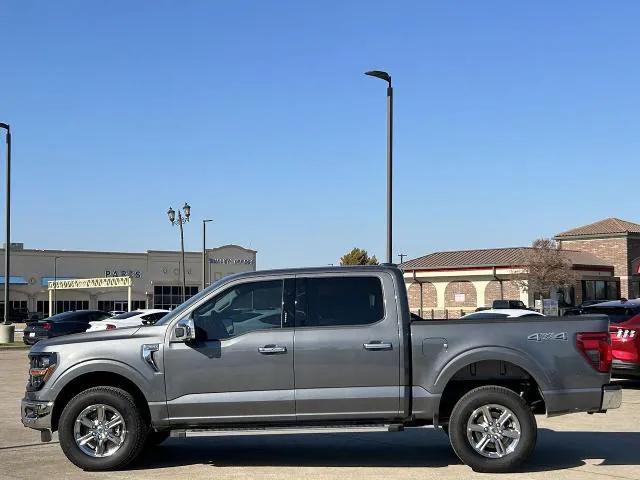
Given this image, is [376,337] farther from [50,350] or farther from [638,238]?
[638,238]

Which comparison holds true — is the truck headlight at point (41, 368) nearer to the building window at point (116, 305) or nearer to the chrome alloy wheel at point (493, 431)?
the chrome alloy wheel at point (493, 431)

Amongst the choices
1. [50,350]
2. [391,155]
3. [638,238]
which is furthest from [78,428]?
[638,238]

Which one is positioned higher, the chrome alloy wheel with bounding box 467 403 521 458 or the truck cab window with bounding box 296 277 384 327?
the truck cab window with bounding box 296 277 384 327

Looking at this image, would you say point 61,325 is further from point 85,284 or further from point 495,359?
point 85,284

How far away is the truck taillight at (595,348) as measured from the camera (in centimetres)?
850

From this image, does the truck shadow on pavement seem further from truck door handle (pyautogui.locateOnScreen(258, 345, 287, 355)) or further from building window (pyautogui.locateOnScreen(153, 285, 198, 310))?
building window (pyautogui.locateOnScreen(153, 285, 198, 310))

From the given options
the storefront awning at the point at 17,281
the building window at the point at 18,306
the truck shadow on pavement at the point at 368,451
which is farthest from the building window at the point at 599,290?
the storefront awning at the point at 17,281

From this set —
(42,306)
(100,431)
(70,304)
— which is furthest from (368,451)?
(42,306)

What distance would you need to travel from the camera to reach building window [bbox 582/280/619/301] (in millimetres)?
58334

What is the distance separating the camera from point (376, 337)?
8.53 meters

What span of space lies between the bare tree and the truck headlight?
154 ft

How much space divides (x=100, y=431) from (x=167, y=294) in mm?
81679

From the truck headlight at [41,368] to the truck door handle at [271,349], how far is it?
220cm

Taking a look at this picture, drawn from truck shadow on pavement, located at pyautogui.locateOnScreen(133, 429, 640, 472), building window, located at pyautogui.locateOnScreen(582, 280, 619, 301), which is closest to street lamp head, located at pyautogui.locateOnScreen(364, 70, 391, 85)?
truck shadow on pavement, located at pyautogui.locateOnScreen(133, 429, 640, 472)
